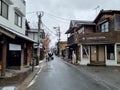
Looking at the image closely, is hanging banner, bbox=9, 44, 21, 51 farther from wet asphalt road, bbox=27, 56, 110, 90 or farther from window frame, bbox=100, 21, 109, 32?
window frame, bbox=100, 21, 109, 32

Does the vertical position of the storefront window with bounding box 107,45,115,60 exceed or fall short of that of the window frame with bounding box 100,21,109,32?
A: it falls short

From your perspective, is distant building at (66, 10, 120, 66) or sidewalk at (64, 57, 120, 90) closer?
sidewalk at (64, 57, 120, 90)

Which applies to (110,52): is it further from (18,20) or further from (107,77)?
(107,77)

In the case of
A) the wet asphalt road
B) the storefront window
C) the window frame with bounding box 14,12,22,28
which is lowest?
the wet asphalt road

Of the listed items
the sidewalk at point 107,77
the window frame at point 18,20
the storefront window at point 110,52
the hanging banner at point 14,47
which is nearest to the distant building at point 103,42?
the storefront window at point 110,52

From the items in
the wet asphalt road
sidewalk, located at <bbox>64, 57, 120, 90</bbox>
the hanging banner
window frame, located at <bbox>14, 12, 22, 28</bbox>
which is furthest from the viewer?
window frame, located at <bbox>14, 12, 22, 28</bbox>

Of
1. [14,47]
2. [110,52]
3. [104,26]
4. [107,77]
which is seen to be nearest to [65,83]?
[107,77]

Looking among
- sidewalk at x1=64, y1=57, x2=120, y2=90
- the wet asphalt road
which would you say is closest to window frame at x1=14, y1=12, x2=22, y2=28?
the wet asphalt road

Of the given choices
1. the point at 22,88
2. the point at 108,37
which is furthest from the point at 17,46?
the point at 108,37

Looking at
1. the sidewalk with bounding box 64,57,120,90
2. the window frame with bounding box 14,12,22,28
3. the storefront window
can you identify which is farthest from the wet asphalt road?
the storefront window

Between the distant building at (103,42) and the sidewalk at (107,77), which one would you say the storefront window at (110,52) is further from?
the sidewalk at (107,77)

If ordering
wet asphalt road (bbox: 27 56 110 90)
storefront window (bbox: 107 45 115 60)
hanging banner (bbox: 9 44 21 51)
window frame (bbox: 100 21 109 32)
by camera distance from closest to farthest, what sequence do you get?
wet asphalt road (bbox: 27 56 110 90) < hanging banner (bbox: 9 44 21 51) < storefront window (bbox: 107 45 115 60) < window frame (bbox: 100 21 109 32)

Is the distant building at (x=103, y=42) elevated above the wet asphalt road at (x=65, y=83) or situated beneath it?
elevated above

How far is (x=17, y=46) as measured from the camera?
23797 mm
